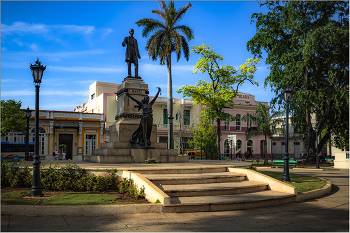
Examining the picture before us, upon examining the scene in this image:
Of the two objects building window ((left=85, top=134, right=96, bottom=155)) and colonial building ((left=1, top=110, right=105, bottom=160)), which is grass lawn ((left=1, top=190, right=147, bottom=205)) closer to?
colonial building ((left=1, top=110, right=105, bottom=160))

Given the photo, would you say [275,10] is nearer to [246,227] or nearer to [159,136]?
[159,136]

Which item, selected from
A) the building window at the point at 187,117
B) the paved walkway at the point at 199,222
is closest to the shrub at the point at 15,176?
the paved walkway at the point at 199,222

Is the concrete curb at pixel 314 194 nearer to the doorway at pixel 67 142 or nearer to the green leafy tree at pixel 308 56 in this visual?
the green leafy tree at pixel 308 56

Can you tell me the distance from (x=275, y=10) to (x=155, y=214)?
1037 inches

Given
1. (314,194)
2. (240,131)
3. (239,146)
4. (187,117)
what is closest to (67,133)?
(187,117)

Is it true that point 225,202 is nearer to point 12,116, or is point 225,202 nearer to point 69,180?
point 69,180

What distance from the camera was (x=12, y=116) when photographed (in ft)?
108

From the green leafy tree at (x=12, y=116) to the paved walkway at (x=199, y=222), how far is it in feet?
91.1

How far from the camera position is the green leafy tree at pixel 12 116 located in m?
30.9

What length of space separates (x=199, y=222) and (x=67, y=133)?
3701 cm

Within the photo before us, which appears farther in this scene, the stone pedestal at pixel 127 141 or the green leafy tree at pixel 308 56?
the green leafy tree at pixel 308 56

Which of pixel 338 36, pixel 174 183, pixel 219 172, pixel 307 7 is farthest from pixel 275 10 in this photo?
pixel 174 183

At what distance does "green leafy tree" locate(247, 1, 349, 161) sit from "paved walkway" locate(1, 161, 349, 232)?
19843 millimetres

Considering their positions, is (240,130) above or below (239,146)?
above
